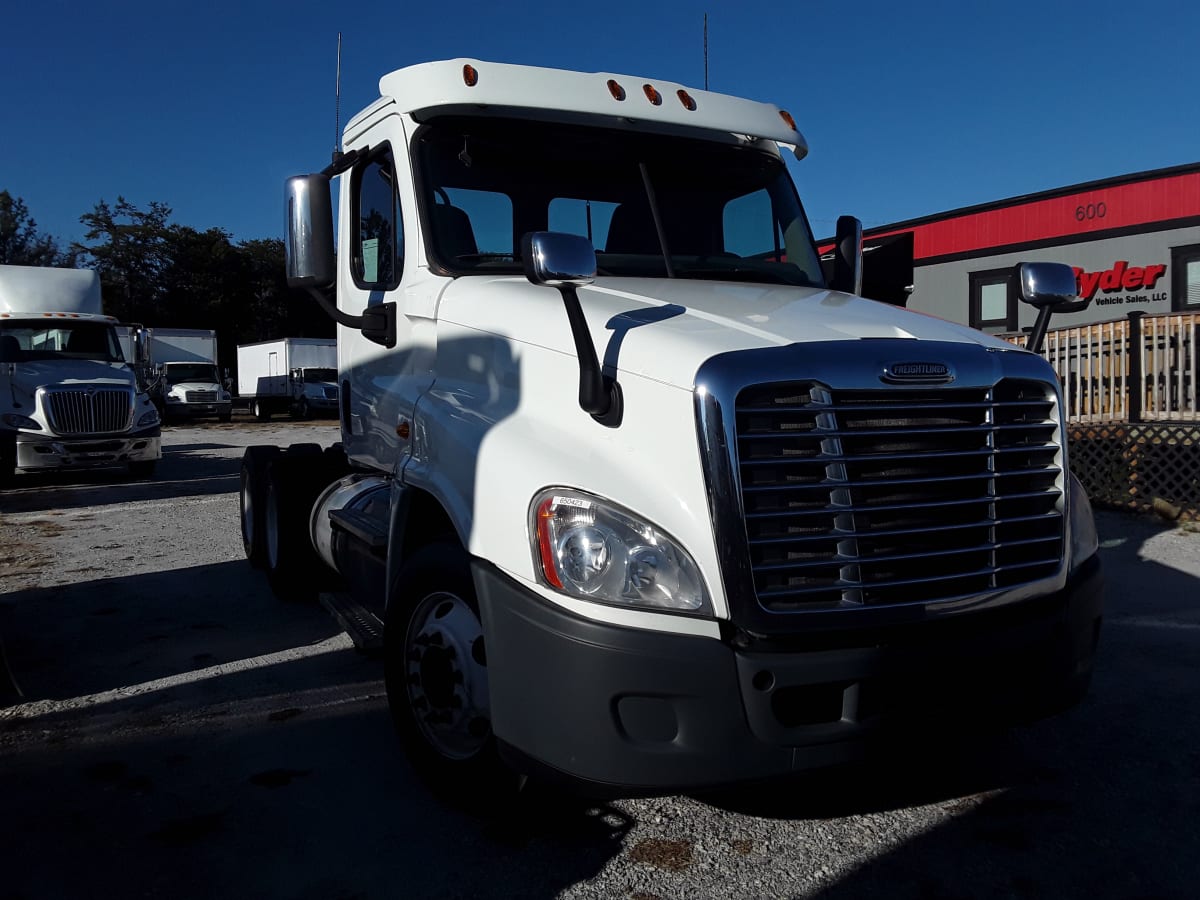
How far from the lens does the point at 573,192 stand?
4.30 meters

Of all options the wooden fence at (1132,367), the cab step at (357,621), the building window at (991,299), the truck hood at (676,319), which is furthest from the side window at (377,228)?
the building window at (991,299)

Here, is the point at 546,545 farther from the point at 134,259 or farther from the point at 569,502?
the point at 134,259

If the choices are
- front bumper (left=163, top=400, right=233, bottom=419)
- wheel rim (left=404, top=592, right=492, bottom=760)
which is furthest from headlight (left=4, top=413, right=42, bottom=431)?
front bumper (left=163, top=400, right=233, bottom=419)

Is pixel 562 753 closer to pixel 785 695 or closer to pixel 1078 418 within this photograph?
pixel 785 695

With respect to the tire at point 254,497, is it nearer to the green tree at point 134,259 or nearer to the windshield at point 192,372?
the windshield at point 192,372

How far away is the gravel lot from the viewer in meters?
2.94

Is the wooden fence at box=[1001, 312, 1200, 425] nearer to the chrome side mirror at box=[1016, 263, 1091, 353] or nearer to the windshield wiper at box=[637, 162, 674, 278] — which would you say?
the chrome side mirror at box=[1016, 263, 1091, 353]

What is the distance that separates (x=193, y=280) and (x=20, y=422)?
46.0 m

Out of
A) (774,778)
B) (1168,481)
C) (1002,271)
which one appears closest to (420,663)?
(774,778)

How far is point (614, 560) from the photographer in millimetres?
2662

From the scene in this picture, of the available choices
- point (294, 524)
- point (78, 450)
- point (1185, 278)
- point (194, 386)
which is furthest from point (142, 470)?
point (194, 386)

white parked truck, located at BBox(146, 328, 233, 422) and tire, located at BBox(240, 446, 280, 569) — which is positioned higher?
white parked truck, located at BBox(146, 328, 233, 422)

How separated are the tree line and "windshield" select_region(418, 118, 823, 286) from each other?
52093mm

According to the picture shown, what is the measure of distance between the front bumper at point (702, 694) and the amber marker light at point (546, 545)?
0.25ft
